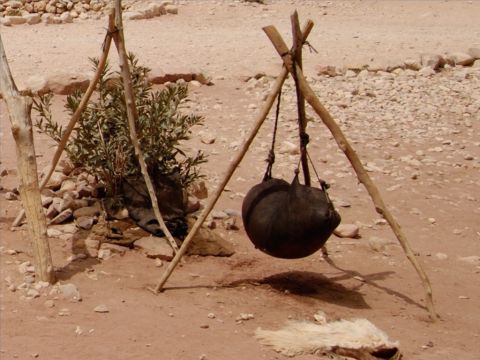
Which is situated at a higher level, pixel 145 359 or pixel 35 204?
pixel 35 204

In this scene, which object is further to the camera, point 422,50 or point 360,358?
point 422,50

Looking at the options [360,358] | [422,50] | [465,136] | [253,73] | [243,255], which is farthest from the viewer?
[422,50]

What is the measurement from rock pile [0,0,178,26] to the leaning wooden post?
8.40 m

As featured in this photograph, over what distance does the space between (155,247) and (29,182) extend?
846 millimetres

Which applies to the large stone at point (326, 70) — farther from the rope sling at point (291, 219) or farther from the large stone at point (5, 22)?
the large stone at point (5, 22)

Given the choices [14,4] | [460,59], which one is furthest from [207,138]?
[14,4]

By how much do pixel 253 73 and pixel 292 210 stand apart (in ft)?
16.3

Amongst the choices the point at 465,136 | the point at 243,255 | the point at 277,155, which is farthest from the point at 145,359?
the point at 465,136

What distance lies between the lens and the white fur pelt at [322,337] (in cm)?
347

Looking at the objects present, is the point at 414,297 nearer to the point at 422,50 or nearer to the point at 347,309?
the point at 347,309

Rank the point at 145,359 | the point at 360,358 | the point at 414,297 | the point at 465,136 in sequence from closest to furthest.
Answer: the point at 145,359, the point at 360,358, the point at 414,297, the point at 465,136

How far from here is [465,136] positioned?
748 centimetres

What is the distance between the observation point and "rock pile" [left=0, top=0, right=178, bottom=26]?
12.2 meters

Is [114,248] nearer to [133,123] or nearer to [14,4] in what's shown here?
[133,123]
